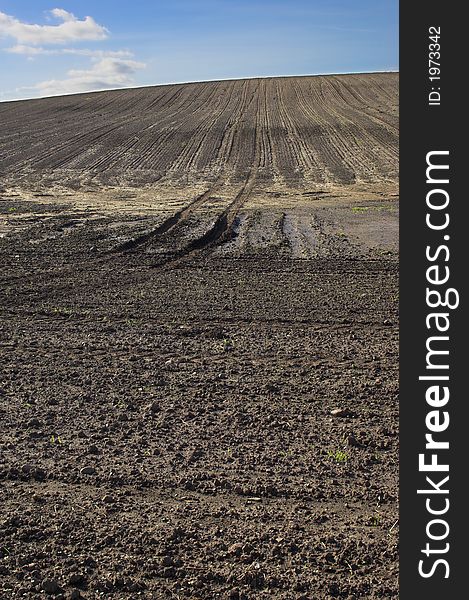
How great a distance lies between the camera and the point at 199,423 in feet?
23.0

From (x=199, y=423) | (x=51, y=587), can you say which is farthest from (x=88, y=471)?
(x=51, y=587)

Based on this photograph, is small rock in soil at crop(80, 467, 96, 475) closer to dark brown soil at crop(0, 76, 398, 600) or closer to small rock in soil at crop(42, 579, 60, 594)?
dark brown soil at crop(0, 76, 398, 600)

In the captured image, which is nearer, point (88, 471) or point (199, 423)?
point (88, 471)

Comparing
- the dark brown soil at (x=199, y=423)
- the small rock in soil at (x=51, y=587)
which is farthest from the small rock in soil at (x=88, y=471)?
the small rock in soil at (x=51, y=587)

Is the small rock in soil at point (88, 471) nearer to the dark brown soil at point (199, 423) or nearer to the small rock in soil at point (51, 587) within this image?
the dark brown soil at point (199, 423)

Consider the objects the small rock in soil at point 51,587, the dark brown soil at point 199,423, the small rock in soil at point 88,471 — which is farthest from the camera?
the small rock in soil at point 88,471

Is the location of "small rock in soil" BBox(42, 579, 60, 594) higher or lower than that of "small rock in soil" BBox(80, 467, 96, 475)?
lower

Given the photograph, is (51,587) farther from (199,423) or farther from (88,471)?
(199,423)

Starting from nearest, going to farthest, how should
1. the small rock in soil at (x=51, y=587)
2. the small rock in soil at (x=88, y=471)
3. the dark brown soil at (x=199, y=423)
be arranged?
the small rock in soil at (x=51, y=587) < the dark brown soil at (x=199, y=423) < the small rock in soil at (x=88, y=471)

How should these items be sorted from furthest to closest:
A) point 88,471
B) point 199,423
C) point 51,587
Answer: point 199,423 → point 88,471 → point 51,587

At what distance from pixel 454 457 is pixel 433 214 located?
780 millimetres

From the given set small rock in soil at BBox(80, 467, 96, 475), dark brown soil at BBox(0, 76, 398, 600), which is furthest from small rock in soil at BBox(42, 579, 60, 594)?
small rock in soil at BBox(80, 467, 96, 475)

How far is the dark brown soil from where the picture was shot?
4789 millimetres

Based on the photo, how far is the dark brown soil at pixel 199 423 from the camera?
15.7ft
